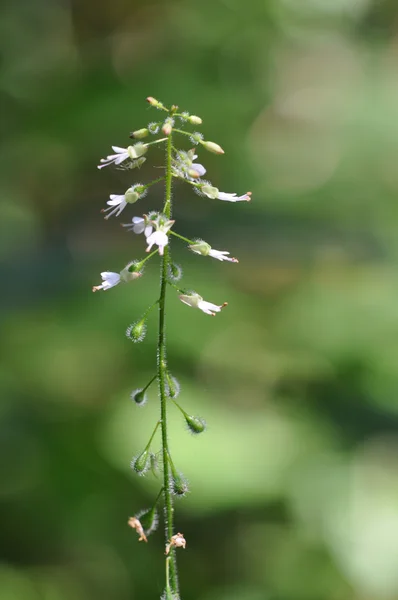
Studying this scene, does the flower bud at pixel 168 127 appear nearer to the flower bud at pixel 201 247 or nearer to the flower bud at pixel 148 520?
the flower bud at pixel 201 247

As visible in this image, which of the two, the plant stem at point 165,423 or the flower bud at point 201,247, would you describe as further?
the flower bud at point 201,247

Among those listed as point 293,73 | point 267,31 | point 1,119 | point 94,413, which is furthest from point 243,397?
point 293,73

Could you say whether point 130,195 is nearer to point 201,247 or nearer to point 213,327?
point 201,247

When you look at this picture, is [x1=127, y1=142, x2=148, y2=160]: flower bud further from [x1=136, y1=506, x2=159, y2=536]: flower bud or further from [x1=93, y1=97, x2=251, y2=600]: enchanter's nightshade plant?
[x1=136, y1=506, x2=159, y2=536]: flower bud

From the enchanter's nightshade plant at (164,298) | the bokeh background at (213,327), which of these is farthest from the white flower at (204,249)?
the bokeh background at (213,327)

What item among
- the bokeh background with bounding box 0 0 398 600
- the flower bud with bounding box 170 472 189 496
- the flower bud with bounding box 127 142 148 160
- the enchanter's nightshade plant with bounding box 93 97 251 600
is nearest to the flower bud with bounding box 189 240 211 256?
the enchanter's nightshade plant with bounding box 93 97 251 600

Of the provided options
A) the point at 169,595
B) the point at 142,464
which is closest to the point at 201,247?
the point at 142,464
